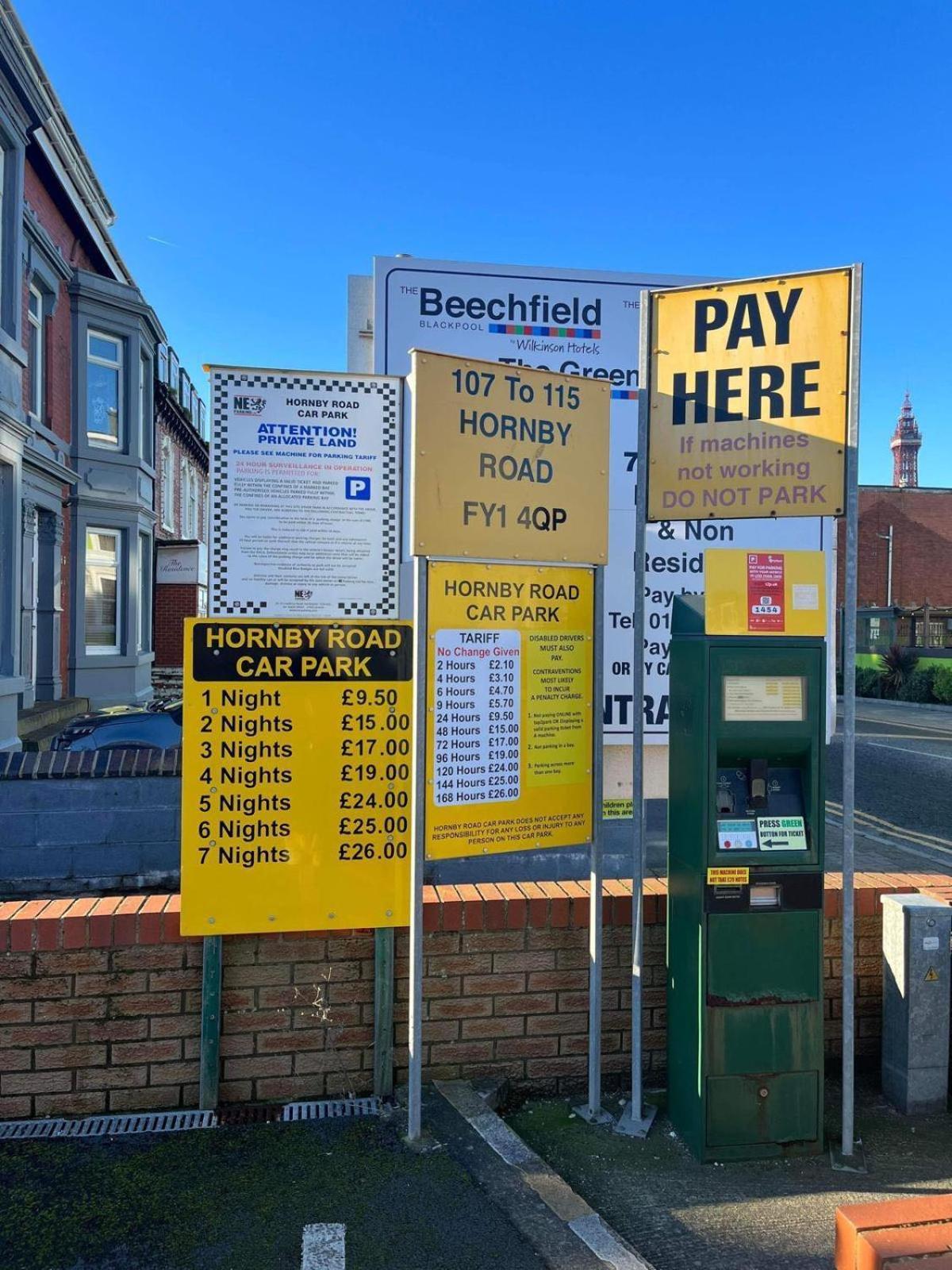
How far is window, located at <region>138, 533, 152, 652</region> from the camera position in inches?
705

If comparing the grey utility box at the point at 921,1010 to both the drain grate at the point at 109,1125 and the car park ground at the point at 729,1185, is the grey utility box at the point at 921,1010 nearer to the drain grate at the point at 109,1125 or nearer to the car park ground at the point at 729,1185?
the car park ground at the point at 729,1185

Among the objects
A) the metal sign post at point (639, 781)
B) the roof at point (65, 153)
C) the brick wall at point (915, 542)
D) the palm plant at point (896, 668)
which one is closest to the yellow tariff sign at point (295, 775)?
the metal sign post at point (639, 781)

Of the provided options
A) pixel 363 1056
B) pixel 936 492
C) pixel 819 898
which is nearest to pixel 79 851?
pixel 363 1056

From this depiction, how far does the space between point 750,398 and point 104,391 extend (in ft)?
51.8

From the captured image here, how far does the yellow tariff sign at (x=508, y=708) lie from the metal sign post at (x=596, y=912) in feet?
0.12

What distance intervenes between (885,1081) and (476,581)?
8.64 ft

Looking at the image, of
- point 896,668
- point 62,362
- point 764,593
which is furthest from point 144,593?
point 896,668

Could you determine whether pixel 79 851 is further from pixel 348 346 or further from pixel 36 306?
pixel 36 306

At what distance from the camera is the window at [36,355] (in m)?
13.9

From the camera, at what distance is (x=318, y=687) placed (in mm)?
3572

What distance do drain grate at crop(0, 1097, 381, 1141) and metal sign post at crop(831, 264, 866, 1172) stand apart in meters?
1.73

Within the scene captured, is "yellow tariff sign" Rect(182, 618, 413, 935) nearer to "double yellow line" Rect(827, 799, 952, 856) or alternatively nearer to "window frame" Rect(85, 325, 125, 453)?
"double yellow line" Rect(827, 799, 952, 856)

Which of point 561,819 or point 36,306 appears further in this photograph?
point 36,306

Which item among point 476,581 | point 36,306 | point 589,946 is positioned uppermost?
point 36,306
